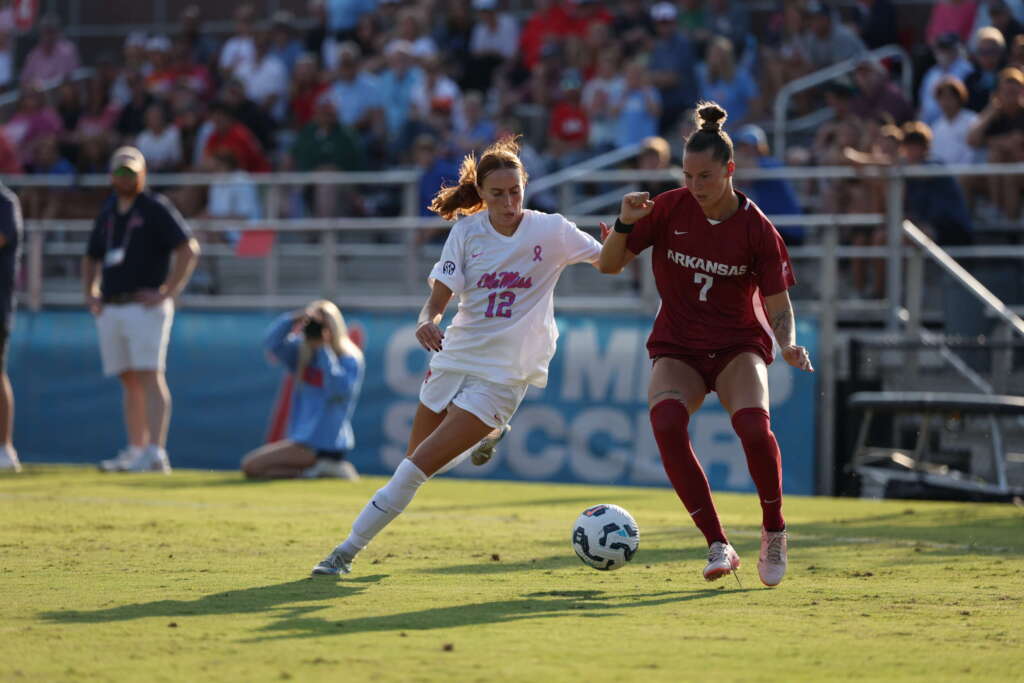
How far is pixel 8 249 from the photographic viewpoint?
13352mm

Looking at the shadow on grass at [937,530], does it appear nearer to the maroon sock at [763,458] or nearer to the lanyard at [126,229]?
the maroon sock at [763,458]

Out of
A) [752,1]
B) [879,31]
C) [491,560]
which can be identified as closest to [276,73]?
[752,1]

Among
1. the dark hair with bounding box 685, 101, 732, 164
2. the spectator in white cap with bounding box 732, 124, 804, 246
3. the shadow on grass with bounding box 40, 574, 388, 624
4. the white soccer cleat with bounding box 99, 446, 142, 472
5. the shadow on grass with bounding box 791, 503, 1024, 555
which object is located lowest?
the shadow on grass with bounding box 40, 574, 388, 624

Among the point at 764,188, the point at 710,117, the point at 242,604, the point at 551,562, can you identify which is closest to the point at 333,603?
the point at 242,604

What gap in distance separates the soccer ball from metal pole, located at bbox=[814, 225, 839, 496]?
712 cm

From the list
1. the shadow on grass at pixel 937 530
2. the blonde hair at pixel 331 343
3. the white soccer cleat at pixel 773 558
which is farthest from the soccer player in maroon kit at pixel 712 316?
the blonde hair at pixel 331 343

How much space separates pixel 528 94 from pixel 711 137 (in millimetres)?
12742

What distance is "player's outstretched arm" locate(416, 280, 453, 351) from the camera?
700 centimetres

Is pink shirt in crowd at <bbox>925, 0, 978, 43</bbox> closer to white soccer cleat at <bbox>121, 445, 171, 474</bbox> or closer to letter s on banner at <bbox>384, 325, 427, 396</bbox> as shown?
letter s on banner at <bbox>384, 325, 427, 396</bbox>

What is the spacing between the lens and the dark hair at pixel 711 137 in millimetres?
7161

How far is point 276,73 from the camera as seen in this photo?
21.8m

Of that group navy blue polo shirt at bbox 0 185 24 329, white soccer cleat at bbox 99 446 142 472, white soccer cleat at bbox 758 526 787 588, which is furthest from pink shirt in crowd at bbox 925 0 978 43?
white soccer cleat at bbox 758 526 787 588

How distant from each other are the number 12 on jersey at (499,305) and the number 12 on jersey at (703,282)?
86 centimetres

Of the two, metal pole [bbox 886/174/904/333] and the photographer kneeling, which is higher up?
metal pole [bbox 886/174/904/333]
